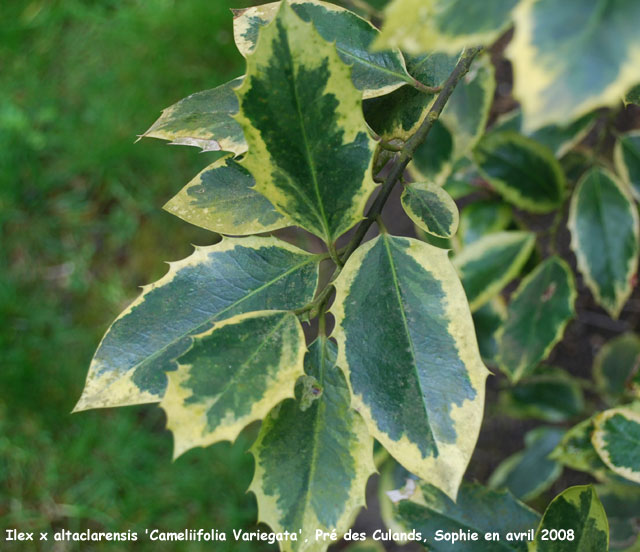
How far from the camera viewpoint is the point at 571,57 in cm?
29

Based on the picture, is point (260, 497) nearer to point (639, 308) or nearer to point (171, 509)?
point (639, 308)

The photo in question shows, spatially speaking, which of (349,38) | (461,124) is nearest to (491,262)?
(461,124)

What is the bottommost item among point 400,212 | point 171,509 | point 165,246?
point 171,509

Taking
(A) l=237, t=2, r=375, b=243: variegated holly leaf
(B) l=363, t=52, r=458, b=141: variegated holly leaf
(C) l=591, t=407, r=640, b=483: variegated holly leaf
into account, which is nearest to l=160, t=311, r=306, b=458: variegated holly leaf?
(A) l=237, t=2, r=375, b=243: variegated holly leaf

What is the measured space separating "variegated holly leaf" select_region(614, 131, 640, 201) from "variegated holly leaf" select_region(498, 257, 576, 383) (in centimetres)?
23

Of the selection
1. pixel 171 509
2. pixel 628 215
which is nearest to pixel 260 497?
pixel 628 215

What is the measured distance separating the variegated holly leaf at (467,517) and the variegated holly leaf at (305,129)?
0.40m

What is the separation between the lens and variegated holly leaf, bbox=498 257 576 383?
1.05 meters

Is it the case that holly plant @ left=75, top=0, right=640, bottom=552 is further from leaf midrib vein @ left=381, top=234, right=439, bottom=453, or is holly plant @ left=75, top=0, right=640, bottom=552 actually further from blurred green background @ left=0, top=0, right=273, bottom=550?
blurred green background @ left=0, top=0, right=273, bottom=550

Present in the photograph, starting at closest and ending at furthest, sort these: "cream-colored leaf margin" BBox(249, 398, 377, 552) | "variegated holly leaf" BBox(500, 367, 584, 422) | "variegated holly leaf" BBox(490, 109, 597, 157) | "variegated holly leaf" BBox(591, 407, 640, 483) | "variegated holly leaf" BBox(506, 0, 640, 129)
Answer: "variegated holly leaf" BBox(506, 0, 640, 129) → "cream-colored leaf margin" BBox(249, 398, 377, 552) → "variegated holly leaf" BBox(591, 407, 640, 483) → "variegated holly leaf" BBox(490, 109, 597, 157) → "variegated holly leaf" BBox(500, 367, 584, 422)

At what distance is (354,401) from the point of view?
0.54 m

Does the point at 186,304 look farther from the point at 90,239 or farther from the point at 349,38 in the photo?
the point at 90,239

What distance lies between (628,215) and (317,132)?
30.2 inches

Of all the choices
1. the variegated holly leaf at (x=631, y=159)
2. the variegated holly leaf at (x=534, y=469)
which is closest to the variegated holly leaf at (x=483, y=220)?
the variegated holly leaf at (x=631, y=159)
